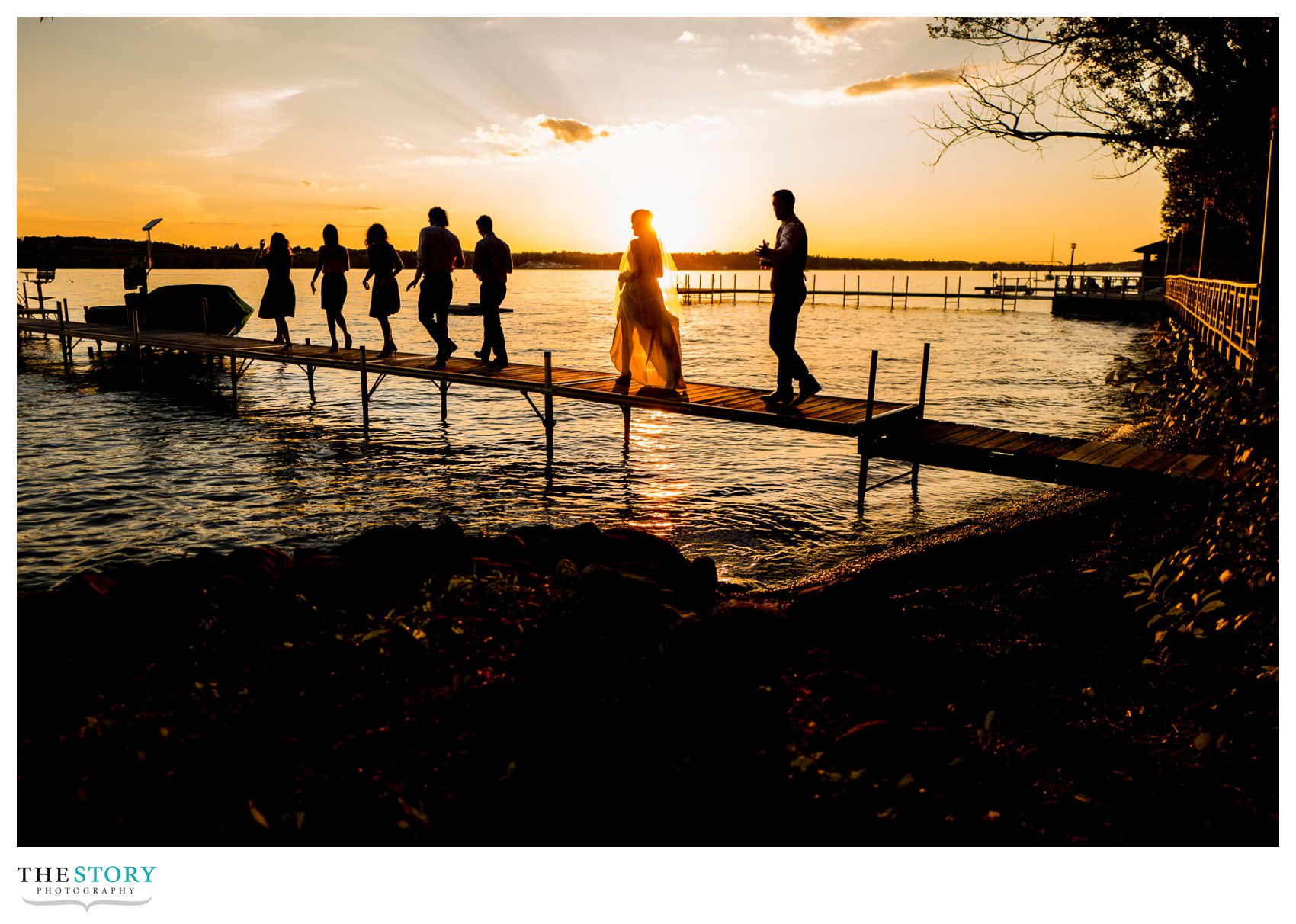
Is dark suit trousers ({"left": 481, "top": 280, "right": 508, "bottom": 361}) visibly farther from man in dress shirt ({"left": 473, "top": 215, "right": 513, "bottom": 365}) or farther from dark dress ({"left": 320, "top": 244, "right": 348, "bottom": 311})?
dark dress ({"left": 320, "top": 244, "right": 348, "bottom": 311})

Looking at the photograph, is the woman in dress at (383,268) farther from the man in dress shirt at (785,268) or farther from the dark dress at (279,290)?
the man in dress shirt at (785,268)

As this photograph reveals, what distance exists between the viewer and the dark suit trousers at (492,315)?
13.6 m

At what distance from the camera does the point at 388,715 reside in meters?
4.31

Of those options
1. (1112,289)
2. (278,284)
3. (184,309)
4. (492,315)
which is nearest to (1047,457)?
(492,315)

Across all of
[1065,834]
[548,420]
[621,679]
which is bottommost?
[1065,834]

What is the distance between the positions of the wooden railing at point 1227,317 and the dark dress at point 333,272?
13.8 metres

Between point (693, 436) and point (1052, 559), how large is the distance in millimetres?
10262

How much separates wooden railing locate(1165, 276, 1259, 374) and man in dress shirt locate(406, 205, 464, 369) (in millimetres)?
10640

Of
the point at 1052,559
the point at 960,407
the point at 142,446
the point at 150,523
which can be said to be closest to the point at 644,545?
the point at 1052,559

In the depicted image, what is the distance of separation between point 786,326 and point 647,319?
2.30m

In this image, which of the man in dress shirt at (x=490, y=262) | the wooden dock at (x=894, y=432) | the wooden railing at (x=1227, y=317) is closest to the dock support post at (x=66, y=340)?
the wooden dock at (x=894, y=432)

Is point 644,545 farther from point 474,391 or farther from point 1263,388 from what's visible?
point 474,391

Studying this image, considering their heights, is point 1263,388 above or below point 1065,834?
above

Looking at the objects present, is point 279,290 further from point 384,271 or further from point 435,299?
point 435,299
